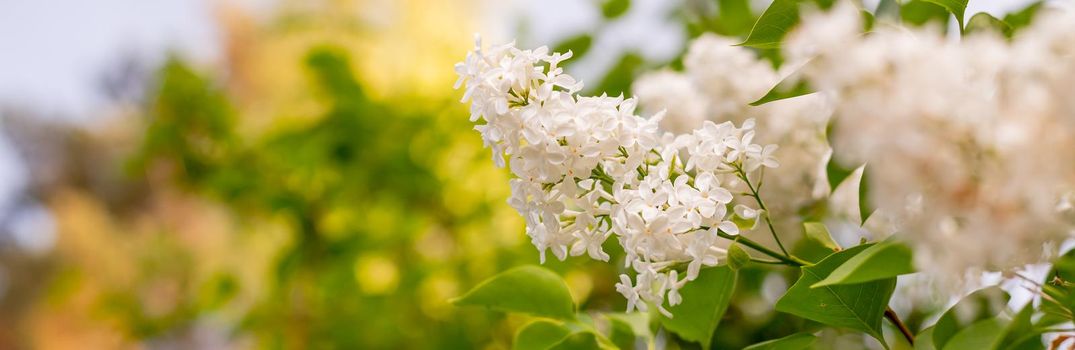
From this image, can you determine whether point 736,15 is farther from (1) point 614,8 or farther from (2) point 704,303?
(2) point 704,303

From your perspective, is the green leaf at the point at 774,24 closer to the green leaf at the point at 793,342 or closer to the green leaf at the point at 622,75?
the green leaf at the point at 793,342

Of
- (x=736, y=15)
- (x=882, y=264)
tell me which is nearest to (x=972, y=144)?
(x=882, y=264)

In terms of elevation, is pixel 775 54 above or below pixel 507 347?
above

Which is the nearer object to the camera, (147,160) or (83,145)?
(147,160)

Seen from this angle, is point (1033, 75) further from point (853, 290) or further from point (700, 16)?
point (700, 16)

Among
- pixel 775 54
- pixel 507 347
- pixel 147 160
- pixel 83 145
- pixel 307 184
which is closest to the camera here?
pixel 775 54

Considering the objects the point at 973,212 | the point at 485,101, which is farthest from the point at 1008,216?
the point at 485,101
